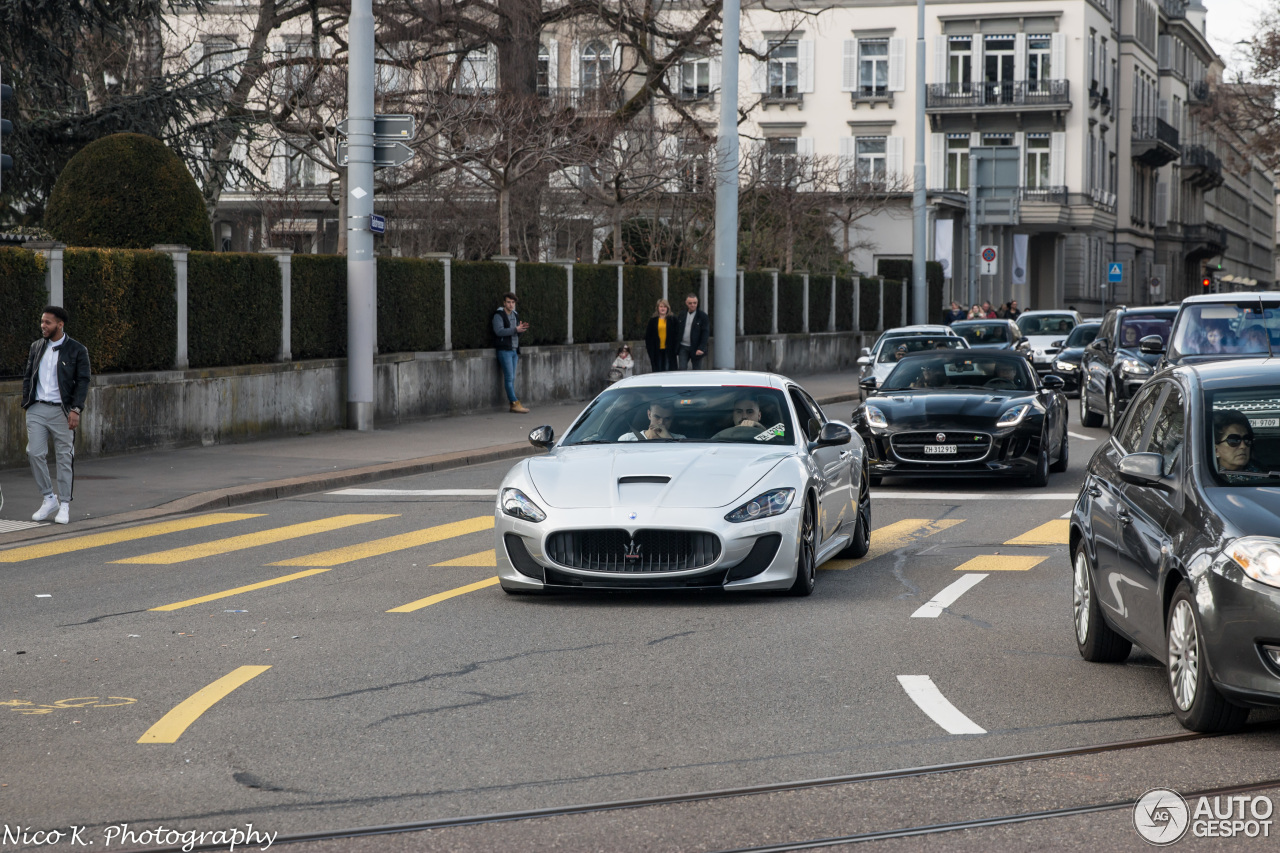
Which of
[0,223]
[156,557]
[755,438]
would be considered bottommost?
[156,557]

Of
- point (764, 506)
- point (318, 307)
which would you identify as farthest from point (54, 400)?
point (318, 307)

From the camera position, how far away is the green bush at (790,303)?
43000 millimetres

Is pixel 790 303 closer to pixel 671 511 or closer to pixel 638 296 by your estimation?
pixel 638 296

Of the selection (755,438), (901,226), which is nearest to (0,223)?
(755,438)

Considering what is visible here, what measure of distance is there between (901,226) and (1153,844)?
60.5m

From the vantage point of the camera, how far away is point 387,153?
22.8 meters

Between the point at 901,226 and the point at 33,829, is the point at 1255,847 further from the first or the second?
the point at 901,226

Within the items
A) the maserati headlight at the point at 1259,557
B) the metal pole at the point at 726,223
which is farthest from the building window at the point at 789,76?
the maserati headlight at the point at 1259,557

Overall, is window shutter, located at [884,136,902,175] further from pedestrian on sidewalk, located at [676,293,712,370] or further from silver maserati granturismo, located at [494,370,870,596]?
silver maserati granturismo, located at [494,370,870,596]

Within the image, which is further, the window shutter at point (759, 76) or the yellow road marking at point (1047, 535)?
the window shutter at point (759, 76)

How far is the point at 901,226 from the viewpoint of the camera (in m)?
64.4

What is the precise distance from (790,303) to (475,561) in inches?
1278

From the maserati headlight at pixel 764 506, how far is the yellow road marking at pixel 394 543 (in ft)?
11.2

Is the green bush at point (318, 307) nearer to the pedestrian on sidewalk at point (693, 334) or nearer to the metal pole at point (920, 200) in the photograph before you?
the pedestrian on sidewalk at point (693, 334)
